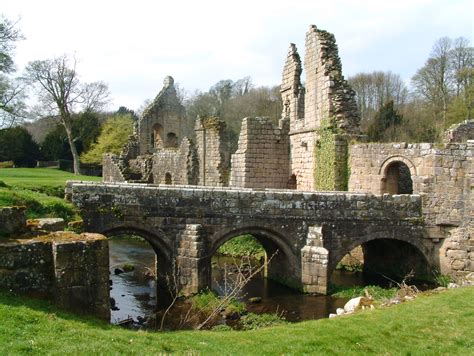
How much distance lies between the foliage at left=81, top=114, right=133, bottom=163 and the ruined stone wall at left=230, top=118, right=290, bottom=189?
2674 cm

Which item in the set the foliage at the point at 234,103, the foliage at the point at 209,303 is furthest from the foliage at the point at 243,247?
the foliage at the point at 234,103

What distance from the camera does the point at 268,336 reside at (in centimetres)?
916

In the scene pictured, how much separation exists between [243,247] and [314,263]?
6.82 metres

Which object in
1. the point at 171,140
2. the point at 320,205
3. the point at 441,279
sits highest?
the point at 171,140

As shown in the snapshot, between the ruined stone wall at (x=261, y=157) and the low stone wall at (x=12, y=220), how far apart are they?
13.3 m

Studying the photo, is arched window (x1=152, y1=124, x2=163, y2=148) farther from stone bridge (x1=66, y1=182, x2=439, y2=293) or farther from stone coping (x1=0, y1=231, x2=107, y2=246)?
stone coping (x1=0, y1=231, x2=107, y2=246)

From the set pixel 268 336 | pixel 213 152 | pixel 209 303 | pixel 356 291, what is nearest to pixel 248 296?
pixel 209 303

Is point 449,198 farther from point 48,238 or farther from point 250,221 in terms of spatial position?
point 48,238

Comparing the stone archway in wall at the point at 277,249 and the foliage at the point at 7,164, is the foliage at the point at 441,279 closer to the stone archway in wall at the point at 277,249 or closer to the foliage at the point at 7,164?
the stone archway in wall at the point at 277,249

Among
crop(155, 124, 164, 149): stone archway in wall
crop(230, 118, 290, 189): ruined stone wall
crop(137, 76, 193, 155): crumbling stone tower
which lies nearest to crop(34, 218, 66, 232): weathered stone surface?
crop(230, 118, 290, 189): ruined stone wall

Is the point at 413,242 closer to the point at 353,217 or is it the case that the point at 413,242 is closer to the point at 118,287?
the point at 353,217

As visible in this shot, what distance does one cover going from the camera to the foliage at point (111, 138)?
1874 inches

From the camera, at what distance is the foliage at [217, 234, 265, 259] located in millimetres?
21391

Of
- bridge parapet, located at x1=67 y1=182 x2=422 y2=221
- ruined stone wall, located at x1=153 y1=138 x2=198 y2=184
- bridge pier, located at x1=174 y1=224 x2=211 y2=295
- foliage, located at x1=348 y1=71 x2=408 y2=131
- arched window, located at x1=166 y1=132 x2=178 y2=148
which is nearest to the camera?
bridge parapet, located at x1=67 y1=182 x2=422 y2=221
